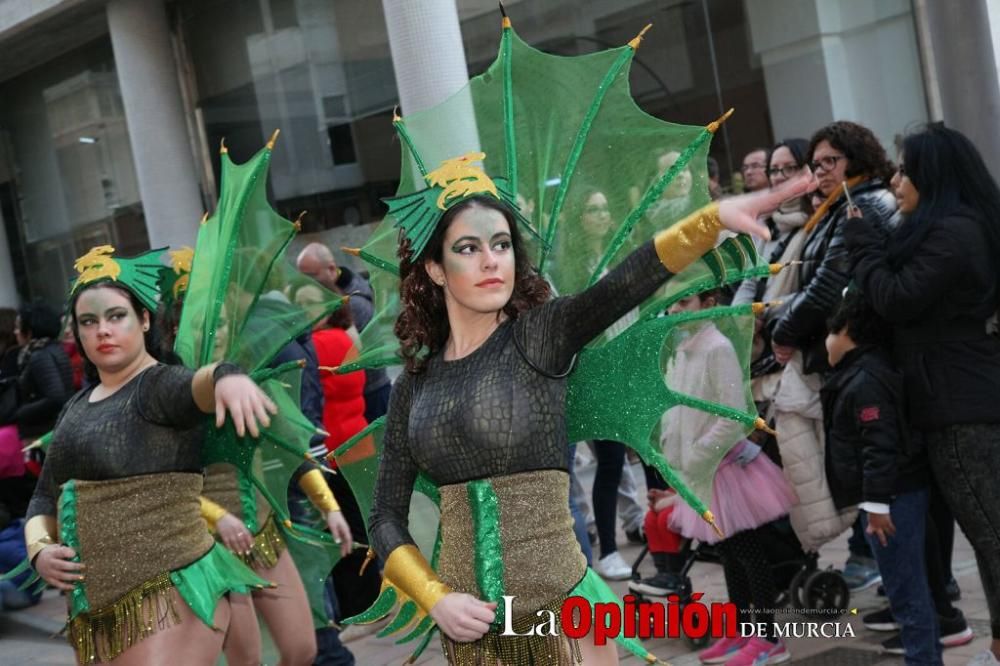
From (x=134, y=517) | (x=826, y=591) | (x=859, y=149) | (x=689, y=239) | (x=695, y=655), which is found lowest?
(x=695, y=655)

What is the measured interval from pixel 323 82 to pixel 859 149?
8406mm

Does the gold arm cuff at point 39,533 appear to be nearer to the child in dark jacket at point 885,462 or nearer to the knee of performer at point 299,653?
the knee of performer at point 299,653

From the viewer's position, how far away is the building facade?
10.9 metres

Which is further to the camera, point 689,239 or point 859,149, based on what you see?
point 859,149

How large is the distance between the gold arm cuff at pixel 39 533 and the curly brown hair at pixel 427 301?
5.72 ft

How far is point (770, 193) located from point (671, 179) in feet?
2.39

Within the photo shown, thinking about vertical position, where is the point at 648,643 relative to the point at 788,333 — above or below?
below

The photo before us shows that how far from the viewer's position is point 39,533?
14.0ft

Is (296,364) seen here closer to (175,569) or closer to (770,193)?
(175,569)

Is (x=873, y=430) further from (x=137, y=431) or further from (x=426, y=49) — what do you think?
(x=426, y=49)

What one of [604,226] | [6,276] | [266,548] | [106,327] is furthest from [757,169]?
[6,276]

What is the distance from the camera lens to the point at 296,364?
4219mm

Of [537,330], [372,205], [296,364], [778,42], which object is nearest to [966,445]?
[537,330]

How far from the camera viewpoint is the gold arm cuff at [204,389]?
3787 millimetres
